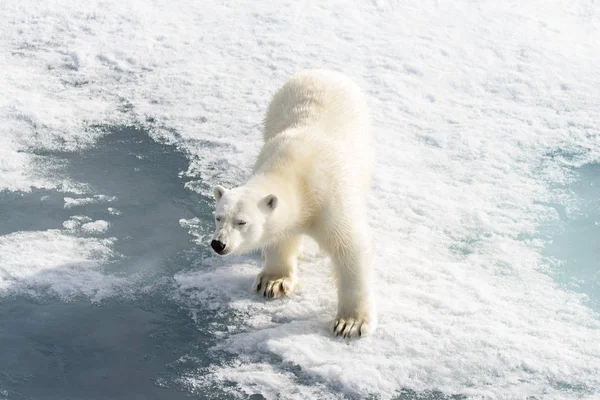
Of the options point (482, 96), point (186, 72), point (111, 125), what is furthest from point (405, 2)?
point (111, 125)

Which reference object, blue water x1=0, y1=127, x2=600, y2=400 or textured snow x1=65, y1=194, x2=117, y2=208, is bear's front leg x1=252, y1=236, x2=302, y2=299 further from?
textured snow x1=65, y1=194, x2=117, y2=208

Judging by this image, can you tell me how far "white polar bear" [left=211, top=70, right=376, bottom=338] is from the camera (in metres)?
3.96

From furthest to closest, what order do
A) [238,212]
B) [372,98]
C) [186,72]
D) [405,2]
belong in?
[405,2] < [186,72] < [372,98] < [238,212]

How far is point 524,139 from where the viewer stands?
642 cm

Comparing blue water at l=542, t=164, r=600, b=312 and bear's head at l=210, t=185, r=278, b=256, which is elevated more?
bear's head at l=210, t=185, r=278, b=256

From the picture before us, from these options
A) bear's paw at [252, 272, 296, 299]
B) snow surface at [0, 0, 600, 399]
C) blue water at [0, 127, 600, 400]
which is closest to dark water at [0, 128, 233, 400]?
blue water at [0, 127, 600, 400]

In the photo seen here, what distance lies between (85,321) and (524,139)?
369 cm

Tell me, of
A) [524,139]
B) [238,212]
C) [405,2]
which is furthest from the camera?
[405,2]

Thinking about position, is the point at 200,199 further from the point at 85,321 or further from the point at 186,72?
the point at 186,72

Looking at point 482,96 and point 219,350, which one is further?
point 482,96

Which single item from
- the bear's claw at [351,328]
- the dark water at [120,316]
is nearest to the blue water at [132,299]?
the dark water at [120,316]

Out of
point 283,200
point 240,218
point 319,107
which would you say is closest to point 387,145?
point 319,107

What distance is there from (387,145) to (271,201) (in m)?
2.51

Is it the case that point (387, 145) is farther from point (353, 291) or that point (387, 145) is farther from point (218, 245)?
point (218, 245)
